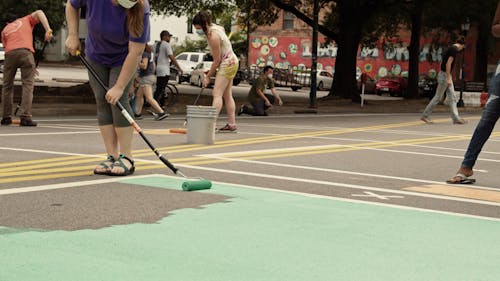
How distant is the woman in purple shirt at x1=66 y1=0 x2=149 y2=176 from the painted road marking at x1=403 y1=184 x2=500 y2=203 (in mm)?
2785

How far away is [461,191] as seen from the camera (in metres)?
8.91

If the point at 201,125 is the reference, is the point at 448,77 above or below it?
above

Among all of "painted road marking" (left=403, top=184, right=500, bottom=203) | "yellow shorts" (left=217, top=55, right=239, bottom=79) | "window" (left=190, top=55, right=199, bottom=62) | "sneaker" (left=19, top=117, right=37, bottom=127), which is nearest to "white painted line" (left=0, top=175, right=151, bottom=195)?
"painted road marking" (left=403, top=184, right=500, bottom=203)

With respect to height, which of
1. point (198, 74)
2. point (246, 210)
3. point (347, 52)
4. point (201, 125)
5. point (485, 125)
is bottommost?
point (198, 74)

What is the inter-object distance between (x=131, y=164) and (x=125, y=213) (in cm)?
235

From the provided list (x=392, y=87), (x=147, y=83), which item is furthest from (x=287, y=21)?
(x=147, y=83)

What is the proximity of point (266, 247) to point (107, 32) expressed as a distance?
365cm

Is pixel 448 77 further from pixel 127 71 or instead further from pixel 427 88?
pixel 427 88

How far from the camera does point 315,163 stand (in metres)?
11.0

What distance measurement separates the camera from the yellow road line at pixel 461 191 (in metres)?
8.55

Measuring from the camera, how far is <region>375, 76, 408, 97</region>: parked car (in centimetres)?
5575

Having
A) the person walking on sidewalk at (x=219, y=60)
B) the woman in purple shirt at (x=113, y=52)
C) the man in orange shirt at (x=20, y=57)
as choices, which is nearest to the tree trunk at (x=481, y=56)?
the person walking on sidewalk at (x=219, y=60)

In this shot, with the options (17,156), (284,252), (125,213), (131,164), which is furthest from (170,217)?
(17,156)

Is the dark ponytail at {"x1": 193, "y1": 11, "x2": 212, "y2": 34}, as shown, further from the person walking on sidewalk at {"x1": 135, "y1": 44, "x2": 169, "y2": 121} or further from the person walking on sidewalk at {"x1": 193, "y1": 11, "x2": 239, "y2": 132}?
the person walking on sidewalk at {"x1": 135, "y1": 44, "x2": 169, "y2": 121}
